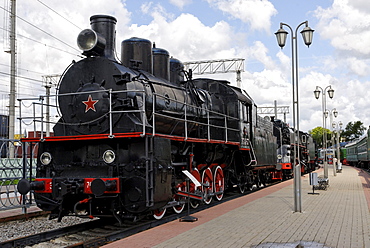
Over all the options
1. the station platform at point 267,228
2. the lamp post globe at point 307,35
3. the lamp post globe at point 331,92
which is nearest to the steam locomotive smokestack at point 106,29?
the station platform at point 267,228

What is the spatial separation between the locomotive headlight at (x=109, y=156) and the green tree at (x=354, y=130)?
4595 inches

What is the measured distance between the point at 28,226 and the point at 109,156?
3.52 meters

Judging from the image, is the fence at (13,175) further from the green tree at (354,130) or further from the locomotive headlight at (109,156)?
the green tree at (354,130)

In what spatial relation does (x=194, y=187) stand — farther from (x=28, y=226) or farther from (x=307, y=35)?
(x=307, y=35)

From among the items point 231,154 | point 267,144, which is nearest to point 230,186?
point 231,154

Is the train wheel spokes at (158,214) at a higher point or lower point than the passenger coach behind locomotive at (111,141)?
lower

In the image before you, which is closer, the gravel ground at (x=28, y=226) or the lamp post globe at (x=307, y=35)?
the gravel ground at (x=28, y=226)

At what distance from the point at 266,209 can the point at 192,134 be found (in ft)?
9.95

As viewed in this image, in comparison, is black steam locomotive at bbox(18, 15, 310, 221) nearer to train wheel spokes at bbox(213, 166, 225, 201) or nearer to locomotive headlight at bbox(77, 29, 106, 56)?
locomotive headlight at bbox(77, 29, 106, 56)

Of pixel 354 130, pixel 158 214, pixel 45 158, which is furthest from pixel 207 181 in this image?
pixel 354 130

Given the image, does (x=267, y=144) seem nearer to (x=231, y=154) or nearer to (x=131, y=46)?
(x=231, y=154)

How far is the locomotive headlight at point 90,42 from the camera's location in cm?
848

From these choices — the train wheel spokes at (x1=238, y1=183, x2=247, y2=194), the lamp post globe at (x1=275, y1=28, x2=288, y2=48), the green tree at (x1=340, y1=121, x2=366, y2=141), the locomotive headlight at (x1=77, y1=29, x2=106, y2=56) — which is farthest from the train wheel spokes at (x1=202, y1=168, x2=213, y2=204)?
the green tree at (x1=340, y1=121, x2=366, y2=141)

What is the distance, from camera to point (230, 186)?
15.5 metres
